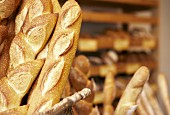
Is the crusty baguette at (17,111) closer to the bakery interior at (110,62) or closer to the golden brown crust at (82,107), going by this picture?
the bakery interior at (110,62)

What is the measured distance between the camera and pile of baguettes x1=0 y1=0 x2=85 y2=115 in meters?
0.47

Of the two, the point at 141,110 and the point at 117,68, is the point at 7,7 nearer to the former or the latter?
the point at 141,110

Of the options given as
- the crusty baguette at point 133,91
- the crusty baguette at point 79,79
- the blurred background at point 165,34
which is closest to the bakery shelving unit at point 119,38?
the blurred background at point 165,34

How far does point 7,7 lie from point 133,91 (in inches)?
11.7

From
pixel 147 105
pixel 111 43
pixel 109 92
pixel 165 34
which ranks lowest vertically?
pixel 165 34

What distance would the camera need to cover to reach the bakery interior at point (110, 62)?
0.49 m

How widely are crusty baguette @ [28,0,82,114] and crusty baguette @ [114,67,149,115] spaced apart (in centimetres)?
16

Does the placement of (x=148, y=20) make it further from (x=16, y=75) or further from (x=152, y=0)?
(x=16, y=75)

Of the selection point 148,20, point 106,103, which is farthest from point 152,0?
point 106,103

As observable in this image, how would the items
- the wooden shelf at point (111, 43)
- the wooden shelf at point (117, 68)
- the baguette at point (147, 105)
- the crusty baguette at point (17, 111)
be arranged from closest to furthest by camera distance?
1. the crusty baguette at point (17, 111)
2. the baguette at point (147, 105)
3. the wooden shelf at point (111, 43)
4. the wooden shelf at point (117, 68)

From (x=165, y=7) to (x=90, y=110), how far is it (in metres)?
2.53

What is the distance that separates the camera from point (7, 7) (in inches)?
20.2

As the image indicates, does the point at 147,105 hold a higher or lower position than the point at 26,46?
lower

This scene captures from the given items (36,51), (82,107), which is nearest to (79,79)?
(82,107)
